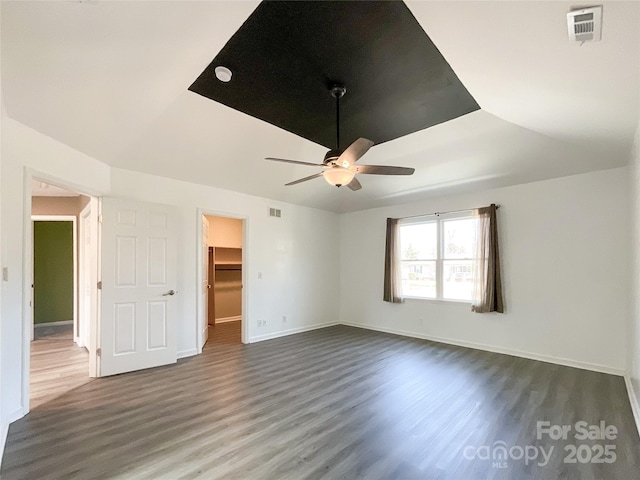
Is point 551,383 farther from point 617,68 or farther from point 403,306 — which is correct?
point 617,68

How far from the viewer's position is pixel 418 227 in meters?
5.81

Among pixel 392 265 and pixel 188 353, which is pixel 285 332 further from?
pixel 392 265

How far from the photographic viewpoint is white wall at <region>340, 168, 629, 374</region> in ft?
12.5

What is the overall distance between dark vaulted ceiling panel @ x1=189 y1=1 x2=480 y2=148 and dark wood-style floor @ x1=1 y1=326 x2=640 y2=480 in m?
3.00

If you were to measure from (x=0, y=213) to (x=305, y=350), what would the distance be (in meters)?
3.90

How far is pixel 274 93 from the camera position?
2.96m

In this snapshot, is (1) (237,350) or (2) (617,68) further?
(1) (237,350)

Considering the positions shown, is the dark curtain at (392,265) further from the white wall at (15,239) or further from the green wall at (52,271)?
the green wall at (52,271)

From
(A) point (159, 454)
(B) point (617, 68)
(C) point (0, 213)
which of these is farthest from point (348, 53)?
(A) point (159, 454)

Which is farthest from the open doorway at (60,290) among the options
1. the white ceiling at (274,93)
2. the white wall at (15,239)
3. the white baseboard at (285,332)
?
the white baseboard at (285,332)

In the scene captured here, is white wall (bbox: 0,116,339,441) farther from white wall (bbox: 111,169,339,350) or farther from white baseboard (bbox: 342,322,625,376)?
white baseboard (bbox: 342,322,625,376)

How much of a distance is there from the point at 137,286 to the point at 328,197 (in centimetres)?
364

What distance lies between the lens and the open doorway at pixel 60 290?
12.3 feet

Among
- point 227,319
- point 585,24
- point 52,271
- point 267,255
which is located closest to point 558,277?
point 585,24
